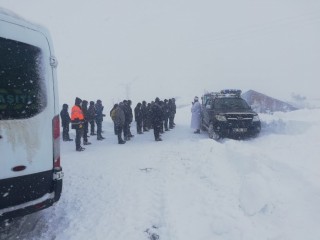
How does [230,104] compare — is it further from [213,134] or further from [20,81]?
[20,81]

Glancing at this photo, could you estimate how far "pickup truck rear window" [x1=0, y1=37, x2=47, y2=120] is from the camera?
3.59 meters

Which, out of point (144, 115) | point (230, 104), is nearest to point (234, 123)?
point (230, 104)

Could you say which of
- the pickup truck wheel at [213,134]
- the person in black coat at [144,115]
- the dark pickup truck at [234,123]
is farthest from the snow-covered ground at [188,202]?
the person in black coat at [144,115]

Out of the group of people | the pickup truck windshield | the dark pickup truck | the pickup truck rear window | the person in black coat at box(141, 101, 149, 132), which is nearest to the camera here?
the pickup truck rear window

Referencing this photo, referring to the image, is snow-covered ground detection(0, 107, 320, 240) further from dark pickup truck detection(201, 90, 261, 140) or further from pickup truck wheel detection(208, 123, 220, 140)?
pickup truck wheel detection(208, 123, 220, 140)

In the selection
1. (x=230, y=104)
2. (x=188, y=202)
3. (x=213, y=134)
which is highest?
(x=230, y=104)

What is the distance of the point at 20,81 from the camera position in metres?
3.77

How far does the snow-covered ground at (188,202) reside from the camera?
433cm

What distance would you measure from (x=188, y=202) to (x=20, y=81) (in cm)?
327

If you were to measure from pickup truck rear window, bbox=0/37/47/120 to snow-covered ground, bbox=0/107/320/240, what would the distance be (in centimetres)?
179

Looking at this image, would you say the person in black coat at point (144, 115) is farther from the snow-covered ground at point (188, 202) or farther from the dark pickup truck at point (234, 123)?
the snow-covered ground at point (188, 202)

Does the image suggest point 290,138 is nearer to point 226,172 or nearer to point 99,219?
point 226,172

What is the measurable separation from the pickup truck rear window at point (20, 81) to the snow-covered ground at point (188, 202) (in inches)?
70.3

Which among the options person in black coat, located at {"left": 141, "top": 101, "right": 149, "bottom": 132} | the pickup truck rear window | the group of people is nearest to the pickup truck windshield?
the group of people
